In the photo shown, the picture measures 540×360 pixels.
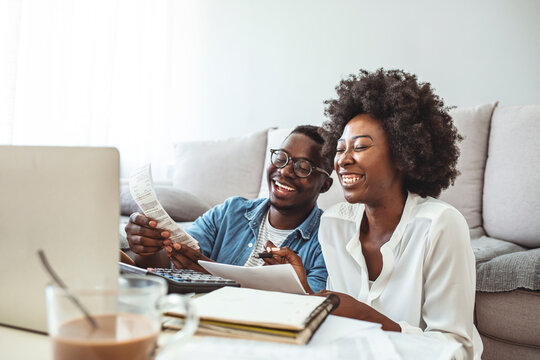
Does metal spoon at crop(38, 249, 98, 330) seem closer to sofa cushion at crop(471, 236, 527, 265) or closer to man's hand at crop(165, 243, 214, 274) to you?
man's hand at crop(165, 243, 214, 274)

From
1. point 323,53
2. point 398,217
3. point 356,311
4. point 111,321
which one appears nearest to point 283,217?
point 398,217

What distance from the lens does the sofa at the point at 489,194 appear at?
149cm

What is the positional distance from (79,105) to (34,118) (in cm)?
32

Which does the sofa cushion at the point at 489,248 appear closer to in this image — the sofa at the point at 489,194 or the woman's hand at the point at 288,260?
the sofa at the point at 489,194

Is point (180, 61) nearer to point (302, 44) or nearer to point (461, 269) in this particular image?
point (302, 44)

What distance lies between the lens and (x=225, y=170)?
2.85m

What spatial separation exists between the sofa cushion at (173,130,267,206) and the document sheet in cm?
173

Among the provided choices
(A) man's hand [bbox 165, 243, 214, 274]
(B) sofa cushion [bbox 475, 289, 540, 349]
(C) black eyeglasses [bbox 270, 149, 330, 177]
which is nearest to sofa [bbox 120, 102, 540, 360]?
(B) sofa cushion [bbox 475, 289, 540, 349]

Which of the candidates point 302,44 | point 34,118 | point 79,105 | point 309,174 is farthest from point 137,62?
point 309,174

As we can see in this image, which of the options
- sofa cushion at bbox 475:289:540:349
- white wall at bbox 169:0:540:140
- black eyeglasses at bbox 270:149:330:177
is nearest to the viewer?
sofa cushion at bbox 475:289:540:349

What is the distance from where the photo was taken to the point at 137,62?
3438 millimetres

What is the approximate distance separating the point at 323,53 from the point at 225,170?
104 centimetres

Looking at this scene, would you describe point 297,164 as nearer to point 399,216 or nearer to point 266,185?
point 399,216

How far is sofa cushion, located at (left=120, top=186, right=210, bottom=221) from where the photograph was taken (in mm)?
2420
